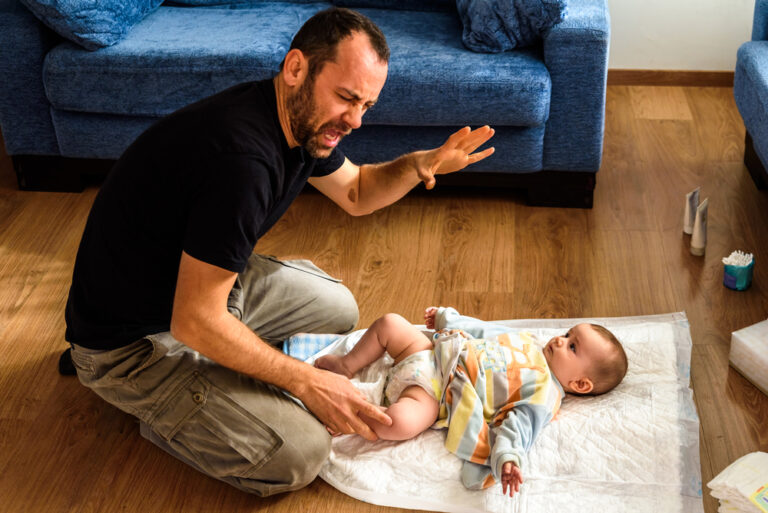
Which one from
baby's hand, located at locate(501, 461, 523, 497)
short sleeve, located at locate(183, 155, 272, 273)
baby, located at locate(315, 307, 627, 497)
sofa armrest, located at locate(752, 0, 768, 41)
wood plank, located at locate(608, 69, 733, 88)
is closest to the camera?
short sleeve, located at locate(183, 155, 272, 273)

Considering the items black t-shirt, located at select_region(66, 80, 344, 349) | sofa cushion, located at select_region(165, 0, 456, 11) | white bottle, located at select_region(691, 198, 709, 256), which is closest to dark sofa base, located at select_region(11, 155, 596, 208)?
white bottle, located at select_region(691, 198, 709, 256)

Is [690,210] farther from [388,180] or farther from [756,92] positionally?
[388,180]

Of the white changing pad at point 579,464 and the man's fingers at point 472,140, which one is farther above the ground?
the man's fingers at point 472,140

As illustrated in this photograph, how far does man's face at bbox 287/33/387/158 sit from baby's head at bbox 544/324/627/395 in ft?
2.42

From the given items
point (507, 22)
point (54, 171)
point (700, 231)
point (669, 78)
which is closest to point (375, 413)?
point (700, 231)

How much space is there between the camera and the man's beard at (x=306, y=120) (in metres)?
1.67

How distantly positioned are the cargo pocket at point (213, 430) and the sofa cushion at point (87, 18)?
1.44 m

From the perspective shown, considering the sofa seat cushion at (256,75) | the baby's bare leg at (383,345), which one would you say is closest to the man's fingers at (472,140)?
the baby's bare leg at (383,345)

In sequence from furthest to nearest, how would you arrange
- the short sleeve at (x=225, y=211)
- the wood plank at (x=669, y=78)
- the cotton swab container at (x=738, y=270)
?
1. the wood plank at (x=669, y=78)
2. the cotton swab container at (x=738, y=270)
3. the short sleeve at (x=225, y=211)

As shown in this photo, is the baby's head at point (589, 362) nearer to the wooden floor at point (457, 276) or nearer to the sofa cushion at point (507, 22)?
the wooden floor at point (457, 276)

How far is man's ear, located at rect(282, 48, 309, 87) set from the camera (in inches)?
65.6

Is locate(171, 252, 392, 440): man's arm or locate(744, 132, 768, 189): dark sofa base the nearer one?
locate(171, 252, 392, 440): man's arm

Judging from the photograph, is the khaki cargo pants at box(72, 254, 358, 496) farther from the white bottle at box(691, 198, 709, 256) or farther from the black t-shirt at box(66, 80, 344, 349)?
the white bottle at box(691, 198, 709, 256)

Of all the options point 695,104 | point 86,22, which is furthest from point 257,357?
point 695,104
